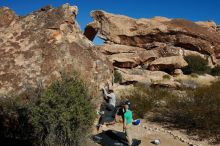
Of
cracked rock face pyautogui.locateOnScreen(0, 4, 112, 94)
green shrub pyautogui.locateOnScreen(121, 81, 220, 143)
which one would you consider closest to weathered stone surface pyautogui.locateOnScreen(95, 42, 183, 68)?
green shrub pyautogui.locateOnScreen(121, 81, 220, 143)

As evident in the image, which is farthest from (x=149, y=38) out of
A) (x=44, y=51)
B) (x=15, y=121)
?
(x=15, y=121)

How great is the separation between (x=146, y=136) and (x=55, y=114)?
418cm

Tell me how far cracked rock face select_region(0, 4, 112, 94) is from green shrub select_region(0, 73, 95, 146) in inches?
16.0

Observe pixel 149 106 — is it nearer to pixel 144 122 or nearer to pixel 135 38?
pixel 144 122

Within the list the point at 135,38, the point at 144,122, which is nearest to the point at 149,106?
the point at 144,122

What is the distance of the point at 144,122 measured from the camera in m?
12.3

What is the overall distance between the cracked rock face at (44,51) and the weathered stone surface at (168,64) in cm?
2255

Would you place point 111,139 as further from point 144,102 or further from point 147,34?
point 147,34

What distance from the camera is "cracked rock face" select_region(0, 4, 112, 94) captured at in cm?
768

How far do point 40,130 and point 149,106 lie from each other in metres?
7.79

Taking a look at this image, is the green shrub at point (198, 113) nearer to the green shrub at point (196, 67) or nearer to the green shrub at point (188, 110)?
the green shrub at point (188, 110)

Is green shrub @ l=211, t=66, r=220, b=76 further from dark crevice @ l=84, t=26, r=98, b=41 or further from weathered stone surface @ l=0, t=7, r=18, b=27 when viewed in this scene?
weathered stone surface @ l=0, t=7, r=18, b=27

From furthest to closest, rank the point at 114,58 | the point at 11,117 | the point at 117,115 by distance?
the point at 114,58, the point at 117,115, the point at 11,117

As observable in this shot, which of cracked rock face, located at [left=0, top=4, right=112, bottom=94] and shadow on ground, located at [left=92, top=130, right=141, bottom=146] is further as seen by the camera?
shadow on ground, located at [left=92, top=130, right=141, bottom=146]
